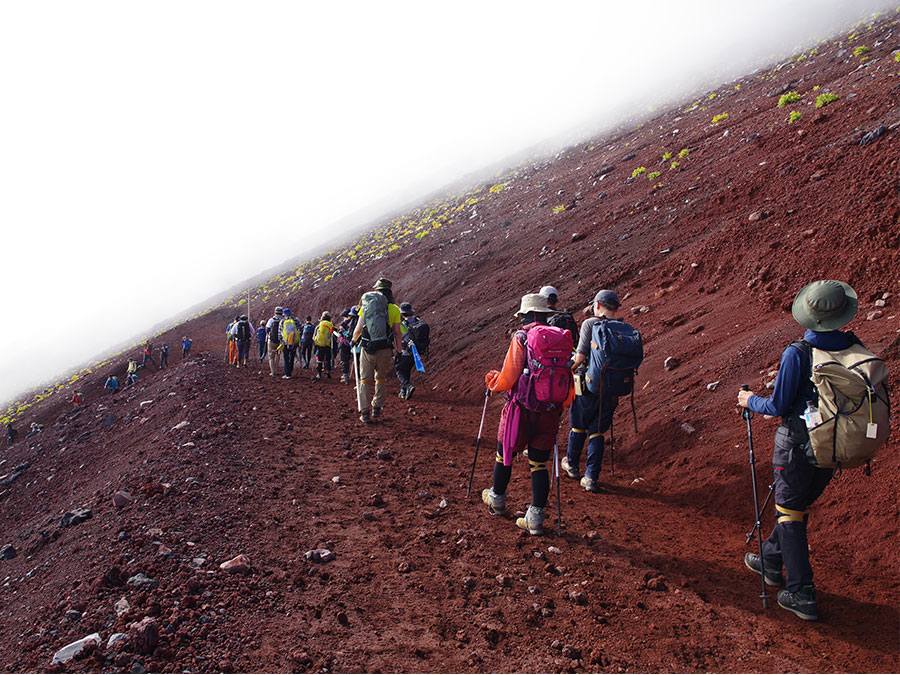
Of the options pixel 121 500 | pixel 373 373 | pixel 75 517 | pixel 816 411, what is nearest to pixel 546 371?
pixel 816 411

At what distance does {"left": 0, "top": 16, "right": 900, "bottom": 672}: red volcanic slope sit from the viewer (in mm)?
3559

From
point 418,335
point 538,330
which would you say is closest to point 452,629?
point 538,330

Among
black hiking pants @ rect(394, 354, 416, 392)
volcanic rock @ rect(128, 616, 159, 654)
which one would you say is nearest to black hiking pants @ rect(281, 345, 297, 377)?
black hiking pants @ rect(394, 354, 416, 392)

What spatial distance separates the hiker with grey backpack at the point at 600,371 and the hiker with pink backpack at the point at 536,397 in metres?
1.13

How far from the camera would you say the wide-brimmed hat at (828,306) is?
3.48 m

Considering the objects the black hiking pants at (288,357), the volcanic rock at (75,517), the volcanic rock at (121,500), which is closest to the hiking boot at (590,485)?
the volcanic rock at (121,500)

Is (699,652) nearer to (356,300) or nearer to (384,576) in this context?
(384,576)

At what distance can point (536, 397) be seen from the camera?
491cm

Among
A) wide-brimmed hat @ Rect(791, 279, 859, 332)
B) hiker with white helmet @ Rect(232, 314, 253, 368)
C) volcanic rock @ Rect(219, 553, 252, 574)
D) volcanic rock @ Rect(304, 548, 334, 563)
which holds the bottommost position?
volcanic rock @ Rect(304, 548, 334, 563)

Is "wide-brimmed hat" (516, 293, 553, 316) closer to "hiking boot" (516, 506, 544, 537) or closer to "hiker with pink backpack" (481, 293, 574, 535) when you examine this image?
"hiker with pink backpack" (481, 293, 574, 535)

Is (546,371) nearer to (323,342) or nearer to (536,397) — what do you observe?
(536,397)

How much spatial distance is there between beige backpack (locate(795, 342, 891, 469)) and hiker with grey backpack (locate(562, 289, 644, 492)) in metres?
2.50

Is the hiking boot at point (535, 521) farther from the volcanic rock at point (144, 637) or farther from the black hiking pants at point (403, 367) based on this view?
the black hiking pants at point (403, 367)

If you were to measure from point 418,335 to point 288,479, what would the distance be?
21.5ft
